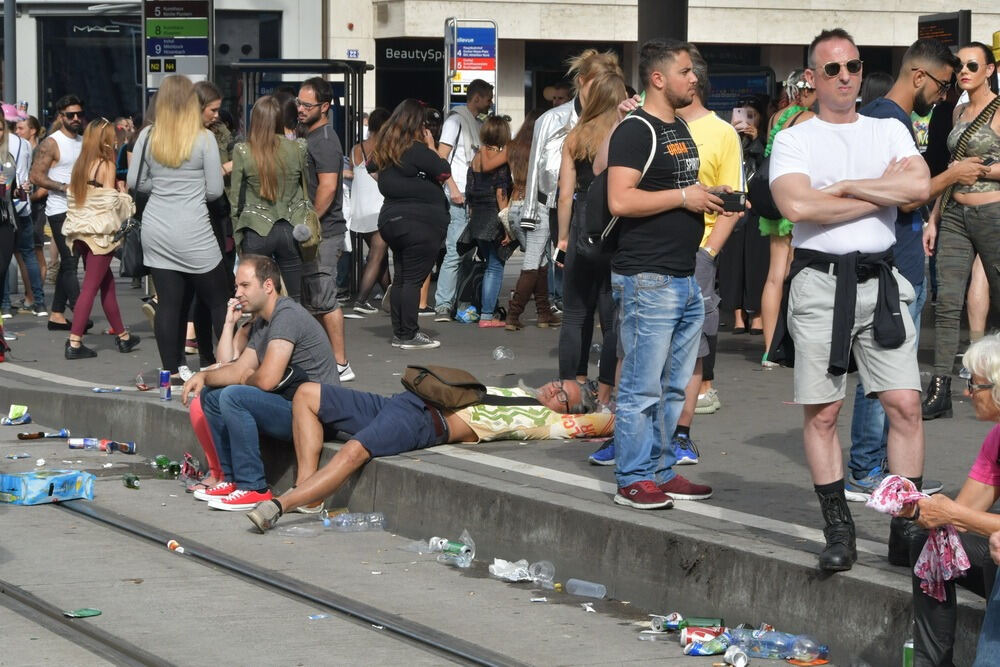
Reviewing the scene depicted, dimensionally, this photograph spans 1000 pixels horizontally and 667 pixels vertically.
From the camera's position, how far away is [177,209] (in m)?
9.66

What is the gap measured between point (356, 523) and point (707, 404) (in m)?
2.16

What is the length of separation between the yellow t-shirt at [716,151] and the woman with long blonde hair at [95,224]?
5.49 meters

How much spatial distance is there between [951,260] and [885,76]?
1.09m

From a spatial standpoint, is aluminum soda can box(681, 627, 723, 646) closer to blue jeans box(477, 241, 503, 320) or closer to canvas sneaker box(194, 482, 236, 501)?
canvas sneaker box(194, 482, 236, 501)

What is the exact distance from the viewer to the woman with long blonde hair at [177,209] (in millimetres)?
9570

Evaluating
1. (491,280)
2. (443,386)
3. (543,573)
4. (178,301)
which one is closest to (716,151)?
(443,386)

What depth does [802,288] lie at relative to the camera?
214 inches

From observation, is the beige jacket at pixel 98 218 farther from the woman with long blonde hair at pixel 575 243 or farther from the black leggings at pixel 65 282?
the woman with long blonde hair at pixel 575 243

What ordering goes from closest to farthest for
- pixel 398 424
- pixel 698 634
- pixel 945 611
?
pixel 945 611, pixel 698 634, pixel 398 424

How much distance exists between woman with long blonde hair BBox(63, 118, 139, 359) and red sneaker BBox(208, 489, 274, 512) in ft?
13.3

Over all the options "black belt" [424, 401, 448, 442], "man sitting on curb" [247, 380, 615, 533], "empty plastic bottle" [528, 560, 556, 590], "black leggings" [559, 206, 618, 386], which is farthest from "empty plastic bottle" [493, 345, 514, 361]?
"empty plastic bottle" [528, 560, 556, 590]

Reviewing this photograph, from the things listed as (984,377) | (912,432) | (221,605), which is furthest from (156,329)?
(984,377)

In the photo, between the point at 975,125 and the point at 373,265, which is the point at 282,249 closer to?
the point at 373,265

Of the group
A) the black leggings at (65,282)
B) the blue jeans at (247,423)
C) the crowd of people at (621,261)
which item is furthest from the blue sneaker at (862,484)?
the black leggings at (65,282)
